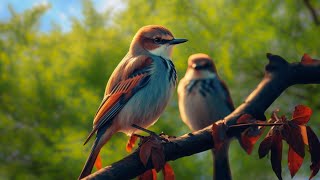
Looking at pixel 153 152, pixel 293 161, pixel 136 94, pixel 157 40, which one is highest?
pixel 157 40

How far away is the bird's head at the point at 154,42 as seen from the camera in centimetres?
339

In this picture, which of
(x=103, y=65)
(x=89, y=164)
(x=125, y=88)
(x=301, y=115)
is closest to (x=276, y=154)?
(x=301, y=115)

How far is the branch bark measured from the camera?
7.13 ft

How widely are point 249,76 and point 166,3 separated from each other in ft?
6.93

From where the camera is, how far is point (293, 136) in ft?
6.68

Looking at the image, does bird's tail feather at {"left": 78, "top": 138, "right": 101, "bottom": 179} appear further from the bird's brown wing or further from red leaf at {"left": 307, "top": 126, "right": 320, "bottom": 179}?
red leaf at {"left": 307, "top": 126, "right": 320, "bottom": 179}

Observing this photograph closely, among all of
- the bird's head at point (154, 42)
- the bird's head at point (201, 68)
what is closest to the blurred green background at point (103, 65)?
the bird's head at point (201, 68)

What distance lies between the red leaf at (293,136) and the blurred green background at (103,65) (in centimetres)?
805

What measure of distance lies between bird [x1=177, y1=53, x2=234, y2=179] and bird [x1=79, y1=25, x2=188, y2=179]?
2953mm

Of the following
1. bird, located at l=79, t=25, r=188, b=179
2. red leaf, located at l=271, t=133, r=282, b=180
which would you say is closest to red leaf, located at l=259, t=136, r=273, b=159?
red leaf, located at l=271, t=133, r=282, b=180

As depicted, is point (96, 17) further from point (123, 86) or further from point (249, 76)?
point (123, 86)

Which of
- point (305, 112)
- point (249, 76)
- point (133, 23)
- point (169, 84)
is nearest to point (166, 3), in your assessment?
point (133, 23)

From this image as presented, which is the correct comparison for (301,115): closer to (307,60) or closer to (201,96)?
(307,60)

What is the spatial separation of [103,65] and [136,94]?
850 centimetres
